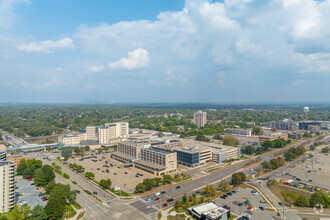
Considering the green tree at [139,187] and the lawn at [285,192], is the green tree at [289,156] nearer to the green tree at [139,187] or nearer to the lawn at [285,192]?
the lawn at [285,192]

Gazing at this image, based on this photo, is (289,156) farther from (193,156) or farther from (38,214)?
(38,214)

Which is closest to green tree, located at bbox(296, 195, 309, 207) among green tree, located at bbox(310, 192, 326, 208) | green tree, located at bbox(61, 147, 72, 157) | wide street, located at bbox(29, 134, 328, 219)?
green tree, located at bbox(310, 192, 326, 208)

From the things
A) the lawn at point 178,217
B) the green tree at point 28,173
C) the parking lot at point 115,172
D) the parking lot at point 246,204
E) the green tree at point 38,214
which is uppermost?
the green tree at point 38,214

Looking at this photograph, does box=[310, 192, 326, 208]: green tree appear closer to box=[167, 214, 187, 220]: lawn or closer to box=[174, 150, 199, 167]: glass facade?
box=[167, 214, 187, 220]: lawn

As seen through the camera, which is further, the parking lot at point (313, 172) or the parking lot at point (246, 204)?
the parking lot at point (313, 172)

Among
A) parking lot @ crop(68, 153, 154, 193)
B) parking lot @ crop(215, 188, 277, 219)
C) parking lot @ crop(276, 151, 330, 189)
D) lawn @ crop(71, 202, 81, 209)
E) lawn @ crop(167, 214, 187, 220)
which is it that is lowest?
parking lot @ crop(68, 153, 154, 193)

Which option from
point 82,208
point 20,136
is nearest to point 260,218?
point 82,208

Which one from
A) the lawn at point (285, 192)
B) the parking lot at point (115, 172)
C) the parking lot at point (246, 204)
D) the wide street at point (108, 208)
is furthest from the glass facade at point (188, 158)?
the wide street at point (108, 208)
